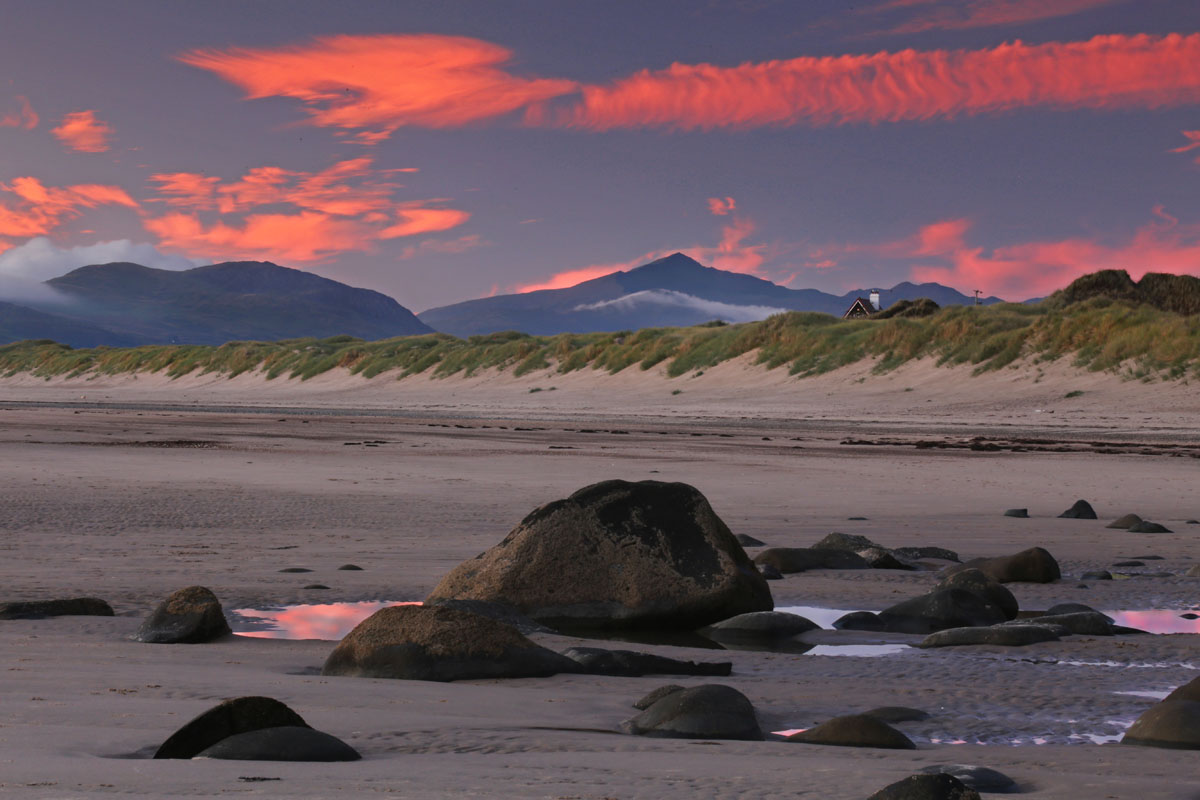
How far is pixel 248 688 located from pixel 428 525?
6.20m

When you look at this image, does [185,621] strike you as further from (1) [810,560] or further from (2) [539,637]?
(1) [810,560]

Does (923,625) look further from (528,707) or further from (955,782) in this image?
(955,782)

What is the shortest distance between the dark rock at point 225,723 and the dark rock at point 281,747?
4cm

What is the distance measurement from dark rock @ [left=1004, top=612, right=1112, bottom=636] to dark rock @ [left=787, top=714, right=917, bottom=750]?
2.35 metres

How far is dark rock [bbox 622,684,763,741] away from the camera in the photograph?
366cm

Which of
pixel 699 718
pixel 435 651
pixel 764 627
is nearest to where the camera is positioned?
pixel 699 718

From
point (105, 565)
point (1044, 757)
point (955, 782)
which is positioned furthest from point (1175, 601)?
point (105, 565)

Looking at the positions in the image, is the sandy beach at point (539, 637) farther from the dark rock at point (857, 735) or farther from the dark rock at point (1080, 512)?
the dark rock at point (1080, 512)

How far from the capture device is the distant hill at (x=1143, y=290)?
46375 mm

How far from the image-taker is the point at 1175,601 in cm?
677

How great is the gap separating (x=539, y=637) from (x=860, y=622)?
5.31ft

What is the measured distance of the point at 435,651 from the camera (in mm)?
Answer: 4559

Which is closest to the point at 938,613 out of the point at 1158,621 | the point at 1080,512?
the point at 1158,621

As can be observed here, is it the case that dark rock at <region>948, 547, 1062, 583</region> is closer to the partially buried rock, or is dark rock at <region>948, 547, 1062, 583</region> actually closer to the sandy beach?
the sandy beach
